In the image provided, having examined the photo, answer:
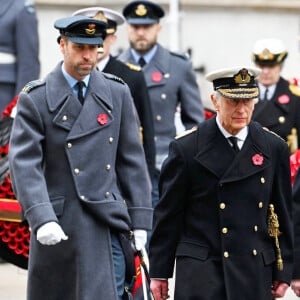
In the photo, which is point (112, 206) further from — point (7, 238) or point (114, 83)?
point (7, 238)

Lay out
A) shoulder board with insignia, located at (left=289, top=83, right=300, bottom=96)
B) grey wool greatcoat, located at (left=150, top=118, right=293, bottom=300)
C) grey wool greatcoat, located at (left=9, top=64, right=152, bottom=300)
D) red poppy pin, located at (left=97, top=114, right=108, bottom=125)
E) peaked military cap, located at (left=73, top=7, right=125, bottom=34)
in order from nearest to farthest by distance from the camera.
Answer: grey wool greatcoat, located at (left=150, top=118, right=293, bottom=300), grey wool greatcoat, located at (left=9, top=64, right=152, bottom=300), red poppy pin, located at (left=97, top=114, right=108, bottom=125), peaked military cap, located at (left=73, top=7, right=125, bottom=34), shoulder board with insignia, located at (left=289, top=83, right=300, bottom=96)

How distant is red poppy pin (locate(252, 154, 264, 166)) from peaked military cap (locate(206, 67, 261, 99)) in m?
0.28

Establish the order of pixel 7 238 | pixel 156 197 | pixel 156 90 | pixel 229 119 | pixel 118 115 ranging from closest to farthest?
pixel 229 119, pixel 118 115, pixel 7 238, pixel 156 197, pixel 156 90

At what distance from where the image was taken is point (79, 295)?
27.4 feet

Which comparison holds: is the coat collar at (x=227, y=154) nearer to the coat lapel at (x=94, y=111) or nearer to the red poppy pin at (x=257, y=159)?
the red poppy pin at (x=257, y=159)

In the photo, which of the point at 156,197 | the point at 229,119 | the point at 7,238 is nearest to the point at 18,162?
the point at 229,119

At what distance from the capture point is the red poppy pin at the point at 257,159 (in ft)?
26.2

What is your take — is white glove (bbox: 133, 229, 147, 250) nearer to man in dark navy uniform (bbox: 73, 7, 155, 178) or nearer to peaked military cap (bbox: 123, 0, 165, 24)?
man in dark navy uniform (bbox: 73, 7, 155, 178)

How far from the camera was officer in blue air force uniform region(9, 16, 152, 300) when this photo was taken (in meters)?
8.30

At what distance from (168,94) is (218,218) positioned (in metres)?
3.81

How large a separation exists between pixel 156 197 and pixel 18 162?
2785 millimetres

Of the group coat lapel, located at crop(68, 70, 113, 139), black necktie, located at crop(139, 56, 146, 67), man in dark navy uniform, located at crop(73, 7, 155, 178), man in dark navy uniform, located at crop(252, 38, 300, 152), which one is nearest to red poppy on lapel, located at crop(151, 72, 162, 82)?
black necktie, located at crop(139, 56, 146, 67)

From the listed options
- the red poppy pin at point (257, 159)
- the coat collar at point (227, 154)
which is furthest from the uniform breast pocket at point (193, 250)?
the red poppy pin at point (257, 159)

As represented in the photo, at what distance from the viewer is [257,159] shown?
8.02 metres
